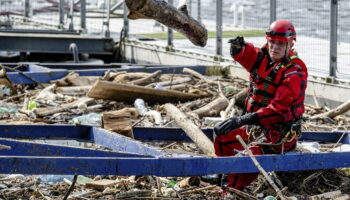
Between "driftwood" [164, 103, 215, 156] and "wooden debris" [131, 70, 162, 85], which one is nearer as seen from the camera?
"driftwood" [164, 103, 215, 156]

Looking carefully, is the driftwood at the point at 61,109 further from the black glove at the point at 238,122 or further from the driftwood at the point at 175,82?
the black glove at the point at 238,122

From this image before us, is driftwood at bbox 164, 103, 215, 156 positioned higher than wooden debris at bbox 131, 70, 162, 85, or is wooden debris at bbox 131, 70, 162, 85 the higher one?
wooden debris at bbox 131, 70, 162, 85

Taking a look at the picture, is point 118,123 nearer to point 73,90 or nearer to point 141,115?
point 141,115


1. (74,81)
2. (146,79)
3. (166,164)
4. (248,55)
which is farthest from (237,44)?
(74,81)

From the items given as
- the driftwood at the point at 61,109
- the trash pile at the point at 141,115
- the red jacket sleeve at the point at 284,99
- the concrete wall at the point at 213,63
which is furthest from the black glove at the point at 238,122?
the concrete wall at the point at 213,63

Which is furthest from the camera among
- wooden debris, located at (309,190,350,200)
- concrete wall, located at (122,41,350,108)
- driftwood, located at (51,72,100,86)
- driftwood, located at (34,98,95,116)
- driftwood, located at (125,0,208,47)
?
driftwood, located at (51,72,100,86)

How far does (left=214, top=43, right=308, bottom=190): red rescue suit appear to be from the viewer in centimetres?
790

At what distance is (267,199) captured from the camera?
756 cm

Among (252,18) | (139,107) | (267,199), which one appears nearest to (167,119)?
(139,107)

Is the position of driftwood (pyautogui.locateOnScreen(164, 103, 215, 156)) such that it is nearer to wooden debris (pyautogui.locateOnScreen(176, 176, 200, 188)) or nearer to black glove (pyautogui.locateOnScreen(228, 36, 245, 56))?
wooden debris (pyautogui.locateOnScreen(176, 176, 200, 188))

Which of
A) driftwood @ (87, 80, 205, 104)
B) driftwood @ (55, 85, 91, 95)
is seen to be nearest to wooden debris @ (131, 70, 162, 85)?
driftwood @ (55, 85, 91, 95)

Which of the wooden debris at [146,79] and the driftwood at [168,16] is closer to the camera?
the driftwood at [168,16]

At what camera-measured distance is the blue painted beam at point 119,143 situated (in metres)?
8.26

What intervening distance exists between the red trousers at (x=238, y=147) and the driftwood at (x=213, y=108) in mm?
3060
